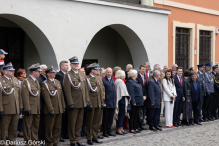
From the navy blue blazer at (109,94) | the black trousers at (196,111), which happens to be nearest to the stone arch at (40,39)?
the navy blue blazer at (109,94)

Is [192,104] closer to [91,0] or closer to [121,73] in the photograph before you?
[121,73]

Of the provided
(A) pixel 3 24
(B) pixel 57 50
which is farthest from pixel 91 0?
(A) pixel 3 24

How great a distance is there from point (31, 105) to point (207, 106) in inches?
256

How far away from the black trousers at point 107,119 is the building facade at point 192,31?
21.5 ft

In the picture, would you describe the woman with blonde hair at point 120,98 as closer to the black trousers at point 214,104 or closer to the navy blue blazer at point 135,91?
the navy blue blazer at point 135,91

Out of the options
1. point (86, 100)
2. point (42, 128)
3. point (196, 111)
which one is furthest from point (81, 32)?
point (42, 128)

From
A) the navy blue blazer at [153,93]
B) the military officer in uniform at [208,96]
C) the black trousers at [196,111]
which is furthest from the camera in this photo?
the military officer in uniform at [208,96]

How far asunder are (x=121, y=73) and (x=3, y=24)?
14.9 ft

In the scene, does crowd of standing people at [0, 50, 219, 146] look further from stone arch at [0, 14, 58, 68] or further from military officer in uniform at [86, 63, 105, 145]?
stone arch at [0, 14, 58, 68]

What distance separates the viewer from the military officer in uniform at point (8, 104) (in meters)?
6.61

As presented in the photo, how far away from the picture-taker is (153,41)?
13.7 m

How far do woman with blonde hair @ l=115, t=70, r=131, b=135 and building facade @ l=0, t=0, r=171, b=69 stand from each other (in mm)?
2293

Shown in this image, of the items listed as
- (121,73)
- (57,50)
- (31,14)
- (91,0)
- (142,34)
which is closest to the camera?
(121,73)

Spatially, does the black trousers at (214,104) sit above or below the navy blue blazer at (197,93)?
below
